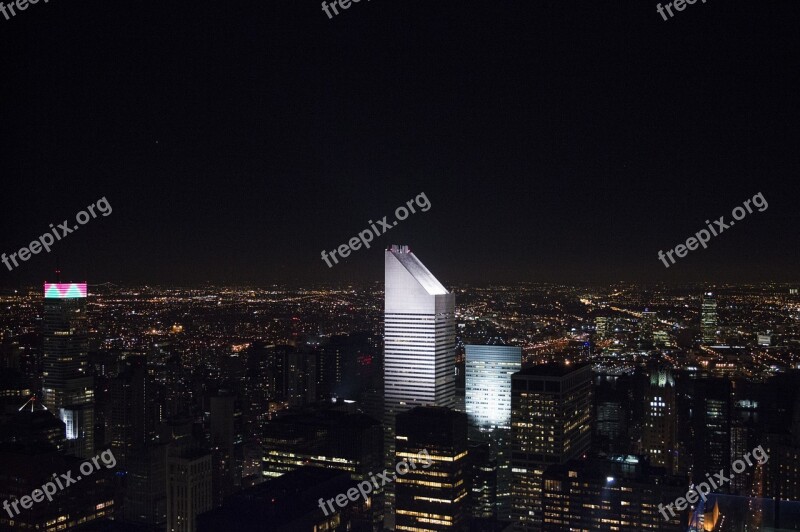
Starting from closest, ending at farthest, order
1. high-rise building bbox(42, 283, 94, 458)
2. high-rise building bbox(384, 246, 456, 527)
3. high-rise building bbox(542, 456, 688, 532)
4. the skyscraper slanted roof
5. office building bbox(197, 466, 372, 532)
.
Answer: office building bbox(197, 466, 372, 532) → high-rise building bbox(542, 456, 688, 532) → high-rise building bbox(42, 283, 94, 458) → the skyscraper slanted roof → high-rise building bbox(384, 246, 456, 527)

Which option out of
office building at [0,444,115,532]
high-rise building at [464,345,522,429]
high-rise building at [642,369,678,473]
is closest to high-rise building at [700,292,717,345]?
high-rise building at [642,369,678,473]

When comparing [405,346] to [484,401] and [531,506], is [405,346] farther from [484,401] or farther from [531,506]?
[531,506]

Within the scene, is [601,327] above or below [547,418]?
above

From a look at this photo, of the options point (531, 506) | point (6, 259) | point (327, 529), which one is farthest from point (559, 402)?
point (6, 259)

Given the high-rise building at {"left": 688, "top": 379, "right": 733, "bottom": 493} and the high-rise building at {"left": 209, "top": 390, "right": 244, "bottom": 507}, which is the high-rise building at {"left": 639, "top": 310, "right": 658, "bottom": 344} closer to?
the high-rise building at {"left": 688, "top": 379, "right": 733, "bottom": 493}

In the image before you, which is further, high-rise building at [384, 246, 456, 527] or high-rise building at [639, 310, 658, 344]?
high-rise building at [384, 246, 456, 527]

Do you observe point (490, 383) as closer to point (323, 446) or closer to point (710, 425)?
point (323, 446)

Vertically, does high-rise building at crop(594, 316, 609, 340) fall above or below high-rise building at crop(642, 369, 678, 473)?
above

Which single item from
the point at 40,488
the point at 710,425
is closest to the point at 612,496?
the point at 710,425
